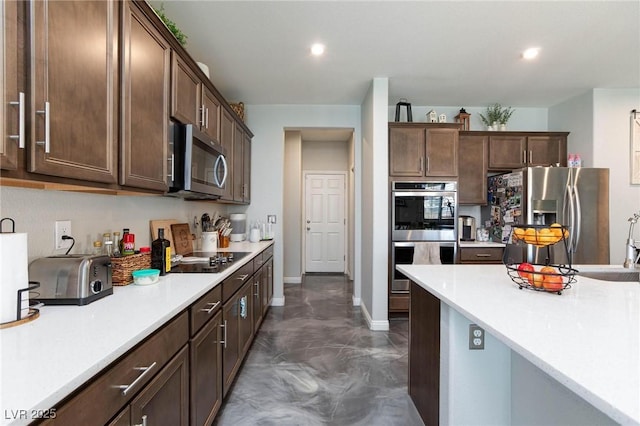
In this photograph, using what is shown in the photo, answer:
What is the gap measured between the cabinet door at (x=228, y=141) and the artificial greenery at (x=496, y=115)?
130 inches

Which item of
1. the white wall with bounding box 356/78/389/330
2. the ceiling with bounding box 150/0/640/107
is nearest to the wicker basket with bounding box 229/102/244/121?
the ceiling with bounding box 150/0/640/107

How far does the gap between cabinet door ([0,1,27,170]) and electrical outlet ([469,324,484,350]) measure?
68.9 inches

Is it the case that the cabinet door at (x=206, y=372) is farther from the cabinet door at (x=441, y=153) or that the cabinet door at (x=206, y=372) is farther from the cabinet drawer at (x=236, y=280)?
the cabinet door at (x=441, y=153)

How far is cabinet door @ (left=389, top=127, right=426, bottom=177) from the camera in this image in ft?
11.4

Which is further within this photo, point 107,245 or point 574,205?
point 574,205

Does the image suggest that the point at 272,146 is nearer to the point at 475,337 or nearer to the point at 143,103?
the point at 143,103

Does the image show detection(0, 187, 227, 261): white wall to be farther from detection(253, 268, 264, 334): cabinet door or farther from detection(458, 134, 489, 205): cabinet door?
detection(458, 134, 489, 205): cabinet door

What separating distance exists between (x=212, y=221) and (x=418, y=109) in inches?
121

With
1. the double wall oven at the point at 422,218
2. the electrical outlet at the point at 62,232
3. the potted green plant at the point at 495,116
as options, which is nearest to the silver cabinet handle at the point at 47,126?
the electrical outlet at the point at 62,232

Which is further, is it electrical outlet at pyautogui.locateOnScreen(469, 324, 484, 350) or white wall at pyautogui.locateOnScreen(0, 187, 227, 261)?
electrical outlet at pyautogui.locateOnScreen(469, 324, 484, 350)

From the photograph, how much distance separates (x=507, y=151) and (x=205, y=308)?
156 inches

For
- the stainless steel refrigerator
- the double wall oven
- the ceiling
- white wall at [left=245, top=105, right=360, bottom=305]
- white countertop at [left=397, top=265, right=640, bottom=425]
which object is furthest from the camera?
white wall at [left=245, top=105, right=360, bottom=305]

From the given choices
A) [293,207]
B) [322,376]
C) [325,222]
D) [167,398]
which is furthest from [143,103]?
[325,222]

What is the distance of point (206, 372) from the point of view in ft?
4.87
